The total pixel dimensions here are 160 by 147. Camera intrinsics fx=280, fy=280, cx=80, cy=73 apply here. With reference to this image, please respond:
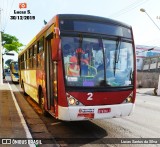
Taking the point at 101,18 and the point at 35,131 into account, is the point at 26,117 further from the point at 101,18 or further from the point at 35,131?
the point at 101,18

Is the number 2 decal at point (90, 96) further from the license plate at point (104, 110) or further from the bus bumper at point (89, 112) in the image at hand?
the license plate at point (104, 110)

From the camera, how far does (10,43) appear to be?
176ft

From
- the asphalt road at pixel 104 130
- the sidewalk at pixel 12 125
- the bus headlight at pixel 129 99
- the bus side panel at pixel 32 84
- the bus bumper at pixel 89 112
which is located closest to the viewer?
the bus bumper at pixel 89 112

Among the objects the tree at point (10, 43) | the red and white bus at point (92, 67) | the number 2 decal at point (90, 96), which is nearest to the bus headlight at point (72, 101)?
the red and white bus at point (92, 67)

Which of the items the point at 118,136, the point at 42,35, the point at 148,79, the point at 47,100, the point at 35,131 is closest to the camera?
the point at 118,136

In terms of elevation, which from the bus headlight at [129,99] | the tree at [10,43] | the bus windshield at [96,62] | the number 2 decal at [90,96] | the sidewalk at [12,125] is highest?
the tree at [10,43]

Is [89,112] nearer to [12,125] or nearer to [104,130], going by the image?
[104,130]

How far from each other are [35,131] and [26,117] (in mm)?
2339

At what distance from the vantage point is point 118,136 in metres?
7.54

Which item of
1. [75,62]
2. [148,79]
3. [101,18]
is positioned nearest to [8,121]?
[75,62]

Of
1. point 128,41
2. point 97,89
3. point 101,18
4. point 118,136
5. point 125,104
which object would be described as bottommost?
point 118,136

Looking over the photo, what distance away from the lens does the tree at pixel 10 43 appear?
5262cm

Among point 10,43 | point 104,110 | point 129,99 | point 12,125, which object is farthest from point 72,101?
point 10,43

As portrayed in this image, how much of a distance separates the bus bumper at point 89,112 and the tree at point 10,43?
4740 cm
